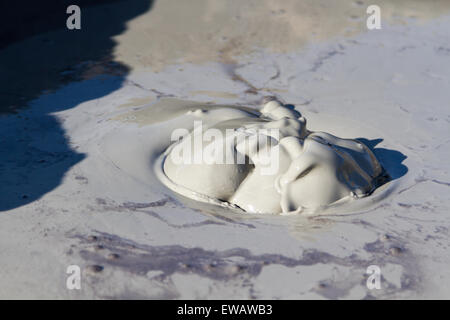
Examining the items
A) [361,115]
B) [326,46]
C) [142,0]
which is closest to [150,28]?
[142,0]

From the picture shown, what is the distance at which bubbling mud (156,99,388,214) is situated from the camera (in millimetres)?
2523

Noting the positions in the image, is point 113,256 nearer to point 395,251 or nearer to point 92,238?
point 92,238

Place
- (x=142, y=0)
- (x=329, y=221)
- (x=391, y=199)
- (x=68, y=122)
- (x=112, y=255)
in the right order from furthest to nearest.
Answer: (x=142, y=0) → (x=68, y=122) → (x=391, y=199) → (x=329, y=221) → (x=112, y=255)

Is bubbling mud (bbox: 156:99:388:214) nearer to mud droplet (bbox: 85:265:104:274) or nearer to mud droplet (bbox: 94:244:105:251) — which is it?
mud droplet (bbox: 94:244:105:251)

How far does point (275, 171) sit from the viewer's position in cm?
257

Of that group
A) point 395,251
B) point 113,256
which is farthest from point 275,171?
point 113,256

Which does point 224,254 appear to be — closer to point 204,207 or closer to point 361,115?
point 204,207

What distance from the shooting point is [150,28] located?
462 cm

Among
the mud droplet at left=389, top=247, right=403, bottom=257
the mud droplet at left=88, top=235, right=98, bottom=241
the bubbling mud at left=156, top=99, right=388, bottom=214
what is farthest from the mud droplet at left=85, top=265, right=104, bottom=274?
the mud droplet at left=389, top=247, right=403, bottom=257

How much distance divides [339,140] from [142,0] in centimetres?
294

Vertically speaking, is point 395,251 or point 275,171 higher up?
point 275,171

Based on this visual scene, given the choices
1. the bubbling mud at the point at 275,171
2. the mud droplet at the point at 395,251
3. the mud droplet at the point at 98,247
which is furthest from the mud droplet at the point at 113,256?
the mud droplet at the point at 395,251

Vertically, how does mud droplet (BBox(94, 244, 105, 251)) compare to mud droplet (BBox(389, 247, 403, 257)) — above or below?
above

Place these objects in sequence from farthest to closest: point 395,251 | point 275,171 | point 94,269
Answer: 1. point 275,171
2. point 395,251
3. point 94,269
